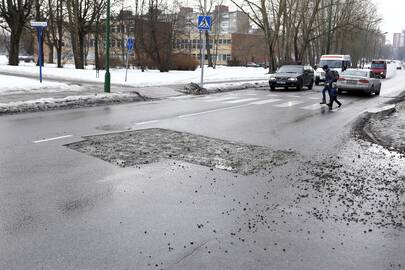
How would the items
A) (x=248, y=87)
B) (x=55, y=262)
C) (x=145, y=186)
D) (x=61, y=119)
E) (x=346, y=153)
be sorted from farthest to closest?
1. (x=248, y=87)
2. (x=61, y=119)
3. (x=346, y=153)
4. (x=145, y=186)
5. (x=55, y=262)

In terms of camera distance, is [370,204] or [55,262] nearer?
[55,262]

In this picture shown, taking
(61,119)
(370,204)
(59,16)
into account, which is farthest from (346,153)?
(59,16)

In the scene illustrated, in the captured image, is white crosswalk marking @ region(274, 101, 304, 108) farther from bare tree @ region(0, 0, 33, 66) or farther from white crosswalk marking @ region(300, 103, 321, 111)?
bare tree @ region(0, 0, 33, 66)

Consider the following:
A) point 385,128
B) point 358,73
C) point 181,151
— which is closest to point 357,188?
→ point 181,151

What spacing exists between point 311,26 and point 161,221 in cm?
4917

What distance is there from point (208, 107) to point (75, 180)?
10.3 meters

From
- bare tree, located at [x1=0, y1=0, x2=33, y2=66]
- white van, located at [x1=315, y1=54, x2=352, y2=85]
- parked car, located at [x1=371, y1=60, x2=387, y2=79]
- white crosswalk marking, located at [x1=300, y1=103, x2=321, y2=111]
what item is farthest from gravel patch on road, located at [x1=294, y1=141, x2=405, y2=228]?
parked car, located at [x1=371, y1=60, x2=387, y2=79]

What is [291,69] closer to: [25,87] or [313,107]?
[313,107]

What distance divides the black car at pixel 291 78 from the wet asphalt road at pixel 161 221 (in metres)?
16.9

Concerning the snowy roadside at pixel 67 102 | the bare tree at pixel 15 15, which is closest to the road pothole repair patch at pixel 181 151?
the snowy roadside at pixel 67 102

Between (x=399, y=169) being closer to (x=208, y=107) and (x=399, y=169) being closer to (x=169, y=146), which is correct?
(x=169, y=146)

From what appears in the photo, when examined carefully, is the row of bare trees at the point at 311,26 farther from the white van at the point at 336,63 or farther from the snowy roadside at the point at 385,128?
the snowy roadside at the point at 385,128

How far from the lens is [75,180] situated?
6.31 meters

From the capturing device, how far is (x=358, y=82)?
22.8 m
